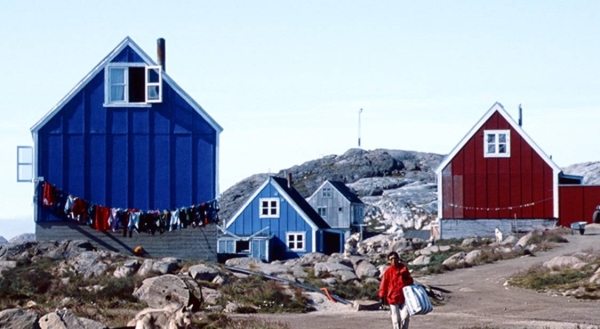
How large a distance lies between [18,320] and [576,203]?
39.0m

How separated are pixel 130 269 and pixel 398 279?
43.7 ft

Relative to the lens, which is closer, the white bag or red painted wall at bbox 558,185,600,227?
the white bag

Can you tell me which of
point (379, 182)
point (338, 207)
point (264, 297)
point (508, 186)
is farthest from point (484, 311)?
point (379, 182)

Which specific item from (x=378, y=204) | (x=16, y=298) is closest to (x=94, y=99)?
(x=16, y=298)

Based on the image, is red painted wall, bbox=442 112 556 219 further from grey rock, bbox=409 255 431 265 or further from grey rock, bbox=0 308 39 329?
grey rock, bbox=0 308 39 329

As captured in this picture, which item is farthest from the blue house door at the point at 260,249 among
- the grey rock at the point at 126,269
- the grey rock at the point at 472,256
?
the grey rock at the point at 126,269


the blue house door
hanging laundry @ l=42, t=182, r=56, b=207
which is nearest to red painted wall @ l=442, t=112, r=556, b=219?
the blue house door

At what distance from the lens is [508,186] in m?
53.8

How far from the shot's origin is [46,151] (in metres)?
38.4

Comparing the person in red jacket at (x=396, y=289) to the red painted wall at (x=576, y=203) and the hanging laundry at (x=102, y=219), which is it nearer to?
the hanging laundry at (x=102, y=219)

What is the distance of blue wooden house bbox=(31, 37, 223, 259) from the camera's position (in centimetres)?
3788

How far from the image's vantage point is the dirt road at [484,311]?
23.3 m

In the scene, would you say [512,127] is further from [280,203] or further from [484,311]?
[484,311]

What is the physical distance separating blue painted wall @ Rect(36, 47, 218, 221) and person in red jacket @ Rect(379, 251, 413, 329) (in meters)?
18.7
